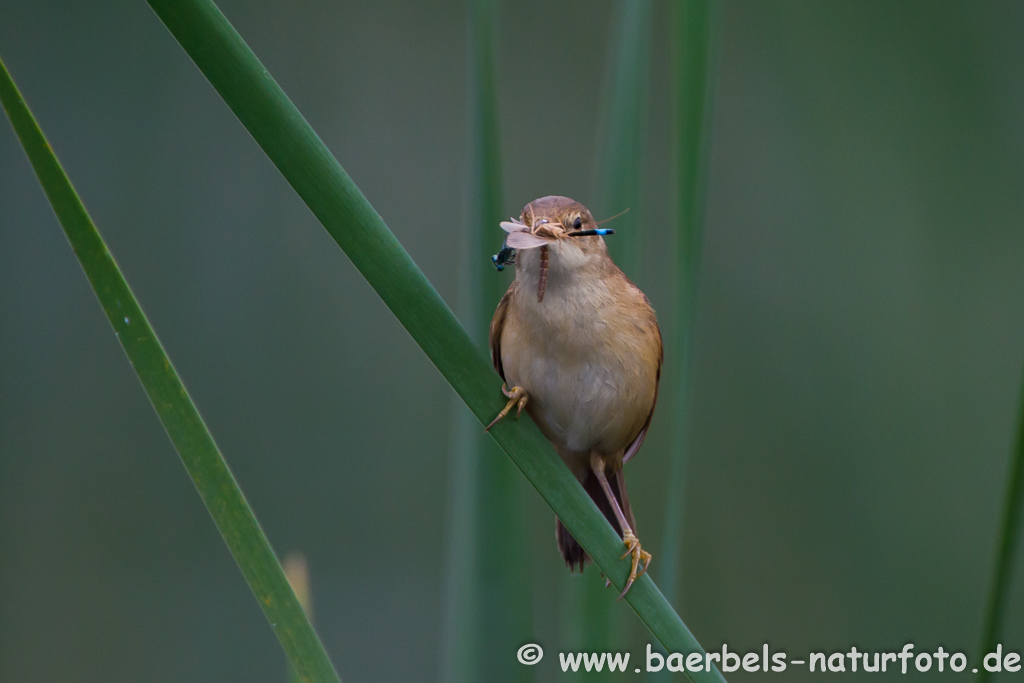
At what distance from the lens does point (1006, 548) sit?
83cm

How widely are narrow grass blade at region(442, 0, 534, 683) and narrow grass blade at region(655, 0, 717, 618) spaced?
22cm

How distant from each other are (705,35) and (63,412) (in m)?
3.36

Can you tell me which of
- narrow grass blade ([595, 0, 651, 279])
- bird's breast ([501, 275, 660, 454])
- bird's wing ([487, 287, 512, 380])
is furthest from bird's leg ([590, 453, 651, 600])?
narrow grass blade ([595, 0, 651, 279])

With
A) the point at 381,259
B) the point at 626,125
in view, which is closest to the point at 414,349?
the point at 626,125

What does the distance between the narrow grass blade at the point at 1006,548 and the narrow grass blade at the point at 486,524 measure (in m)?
0.55

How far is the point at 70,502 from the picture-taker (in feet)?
11.8

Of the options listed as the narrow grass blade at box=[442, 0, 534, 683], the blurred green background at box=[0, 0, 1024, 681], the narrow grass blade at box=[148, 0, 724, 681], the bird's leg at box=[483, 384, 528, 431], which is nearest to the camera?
the narrow grass blade at box=[148, 0, 724, 681]

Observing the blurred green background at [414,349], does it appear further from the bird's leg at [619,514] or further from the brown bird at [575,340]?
the brown bird at [575,340]

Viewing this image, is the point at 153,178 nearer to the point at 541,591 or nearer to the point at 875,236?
the point at 541,591

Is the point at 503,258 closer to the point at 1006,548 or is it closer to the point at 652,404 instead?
the point at 652,404

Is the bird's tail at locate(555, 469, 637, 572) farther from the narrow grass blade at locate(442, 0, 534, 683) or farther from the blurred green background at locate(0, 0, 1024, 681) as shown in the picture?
the blurred green background at locate(0, 0, 1024, 681)

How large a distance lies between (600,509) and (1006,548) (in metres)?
0.76

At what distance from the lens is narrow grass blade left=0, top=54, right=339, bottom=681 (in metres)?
0.78

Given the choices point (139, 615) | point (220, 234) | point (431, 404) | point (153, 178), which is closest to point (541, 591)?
point (431, 404)
